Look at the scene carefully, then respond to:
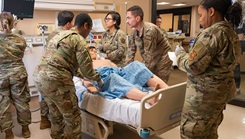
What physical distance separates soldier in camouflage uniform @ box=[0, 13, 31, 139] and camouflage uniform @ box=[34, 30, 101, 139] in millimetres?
579

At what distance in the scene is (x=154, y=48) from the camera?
246cm

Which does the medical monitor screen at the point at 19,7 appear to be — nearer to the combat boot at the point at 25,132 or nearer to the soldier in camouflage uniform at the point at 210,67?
the combat boot at the point at 25,132

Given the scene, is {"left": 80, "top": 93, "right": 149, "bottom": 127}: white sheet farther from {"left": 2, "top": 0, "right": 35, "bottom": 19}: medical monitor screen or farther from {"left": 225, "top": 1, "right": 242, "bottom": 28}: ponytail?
{"left": 2, "top": 0, "right": 35, "bottom": 19}: medical monitor screen

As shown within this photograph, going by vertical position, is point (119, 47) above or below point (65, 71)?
above

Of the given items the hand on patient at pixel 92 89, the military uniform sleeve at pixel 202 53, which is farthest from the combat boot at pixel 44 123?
the military uniform sleeve at pixel 202 53

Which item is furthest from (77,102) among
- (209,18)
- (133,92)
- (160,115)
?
(209,18)

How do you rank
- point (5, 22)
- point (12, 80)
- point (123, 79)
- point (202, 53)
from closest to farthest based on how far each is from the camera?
point (202, 53) < point (123, 79) < point (5, 22) < point (12, 80)

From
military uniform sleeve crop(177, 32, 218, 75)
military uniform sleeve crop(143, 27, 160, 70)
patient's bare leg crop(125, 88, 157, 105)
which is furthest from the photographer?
military uniform sleeve crop(143, 27, 160, 70)

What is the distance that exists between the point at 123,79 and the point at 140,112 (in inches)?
20.1

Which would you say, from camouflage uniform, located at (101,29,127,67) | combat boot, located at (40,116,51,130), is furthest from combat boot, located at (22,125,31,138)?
camouflage uniform, located at (101,29,127,67)

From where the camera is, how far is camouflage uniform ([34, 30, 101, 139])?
1.77 m

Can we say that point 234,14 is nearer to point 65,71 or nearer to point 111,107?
point 111,107

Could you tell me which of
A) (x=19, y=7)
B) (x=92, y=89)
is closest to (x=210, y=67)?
(x=92, y=89)

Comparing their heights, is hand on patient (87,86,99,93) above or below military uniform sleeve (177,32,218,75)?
below
